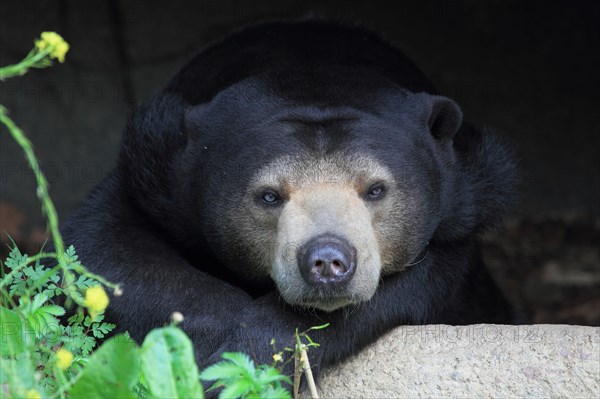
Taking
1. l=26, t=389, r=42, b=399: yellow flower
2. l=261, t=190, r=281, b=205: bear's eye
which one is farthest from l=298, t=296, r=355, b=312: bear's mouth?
l=26, t=389, r=42, b=399: yellow flower

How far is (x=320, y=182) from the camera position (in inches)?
181

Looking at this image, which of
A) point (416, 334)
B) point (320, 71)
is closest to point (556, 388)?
point (416, 334)

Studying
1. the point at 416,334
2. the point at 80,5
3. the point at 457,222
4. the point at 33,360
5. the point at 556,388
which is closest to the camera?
the point at 33,360

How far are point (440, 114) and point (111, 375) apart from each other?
103 inches

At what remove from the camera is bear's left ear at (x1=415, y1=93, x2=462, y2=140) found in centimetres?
511

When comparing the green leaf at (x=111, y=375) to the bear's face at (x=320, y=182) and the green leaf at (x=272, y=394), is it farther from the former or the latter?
the bear's face at (x=320, y=182)

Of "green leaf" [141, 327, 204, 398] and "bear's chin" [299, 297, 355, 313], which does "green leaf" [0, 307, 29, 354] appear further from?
"bear's chin" [299, 297, 355, 313]

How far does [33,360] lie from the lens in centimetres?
367

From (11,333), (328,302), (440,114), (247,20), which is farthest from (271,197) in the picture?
(247,20)

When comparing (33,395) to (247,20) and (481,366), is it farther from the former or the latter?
(247,20)

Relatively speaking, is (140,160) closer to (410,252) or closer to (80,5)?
(410,252)

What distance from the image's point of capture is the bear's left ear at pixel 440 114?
5113 millimetres

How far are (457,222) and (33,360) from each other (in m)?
2.57

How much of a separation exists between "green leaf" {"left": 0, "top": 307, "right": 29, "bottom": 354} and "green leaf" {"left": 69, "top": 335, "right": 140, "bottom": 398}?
402 mm
